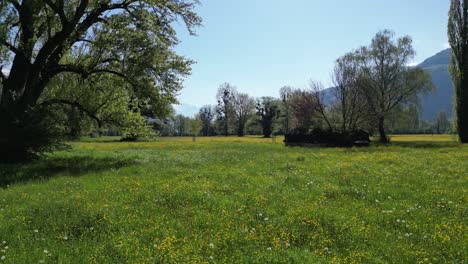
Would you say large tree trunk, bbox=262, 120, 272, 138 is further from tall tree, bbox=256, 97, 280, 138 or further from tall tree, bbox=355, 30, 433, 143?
tall tree, bbox=355, 30, 433, 143

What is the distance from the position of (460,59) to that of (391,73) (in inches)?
564

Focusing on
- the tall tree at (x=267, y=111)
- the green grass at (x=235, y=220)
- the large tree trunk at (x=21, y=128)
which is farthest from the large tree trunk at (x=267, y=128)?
the green grass at (x=235, y=220)

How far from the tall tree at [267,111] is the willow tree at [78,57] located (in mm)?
105335

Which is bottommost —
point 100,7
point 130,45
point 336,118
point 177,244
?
point 177,244

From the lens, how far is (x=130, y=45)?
23391mm

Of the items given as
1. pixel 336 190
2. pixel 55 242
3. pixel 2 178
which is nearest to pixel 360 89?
pixel 336 190

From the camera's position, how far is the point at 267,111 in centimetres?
13238

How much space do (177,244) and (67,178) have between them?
997 cm

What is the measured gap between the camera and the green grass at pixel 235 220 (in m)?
6.80

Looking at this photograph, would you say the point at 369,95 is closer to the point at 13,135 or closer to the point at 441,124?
the point at 13,135

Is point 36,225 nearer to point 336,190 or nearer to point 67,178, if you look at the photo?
point 67,178

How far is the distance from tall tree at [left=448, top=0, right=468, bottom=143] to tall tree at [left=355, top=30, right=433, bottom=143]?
10.5m

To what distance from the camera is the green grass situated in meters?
6.80

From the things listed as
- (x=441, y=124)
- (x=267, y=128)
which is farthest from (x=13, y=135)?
(x=441, y=124)
